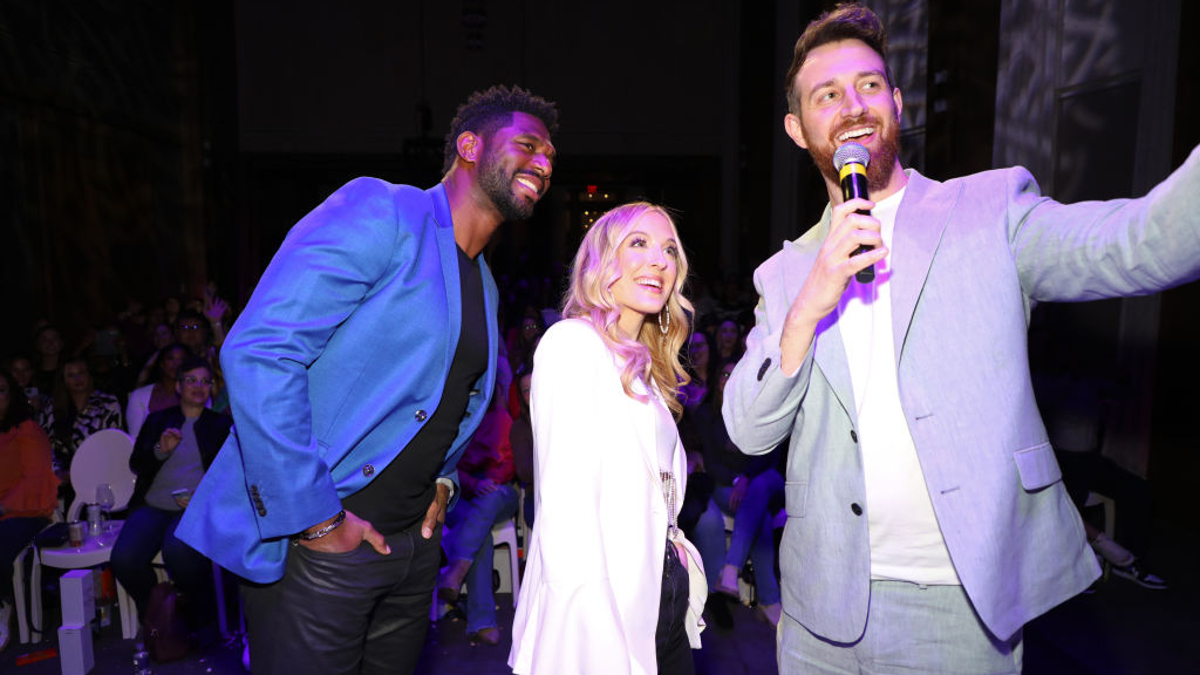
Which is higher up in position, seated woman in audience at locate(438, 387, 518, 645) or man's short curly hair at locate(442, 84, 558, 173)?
man's short curly hair at locate(442, 84, 558, 173)

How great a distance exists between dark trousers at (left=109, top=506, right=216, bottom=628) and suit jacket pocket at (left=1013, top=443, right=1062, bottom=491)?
13.2ft

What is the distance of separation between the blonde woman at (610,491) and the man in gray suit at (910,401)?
1.12 feet

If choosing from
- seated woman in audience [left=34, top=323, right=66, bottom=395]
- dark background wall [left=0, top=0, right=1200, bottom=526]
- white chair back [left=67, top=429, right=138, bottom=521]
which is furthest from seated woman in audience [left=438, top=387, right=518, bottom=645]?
seated woman in audience [left=34, top=323, right=66, bottom=395]

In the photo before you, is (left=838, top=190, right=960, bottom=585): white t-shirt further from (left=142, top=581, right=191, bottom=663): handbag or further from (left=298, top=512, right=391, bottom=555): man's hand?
(left=142, top=581, right=191, bottom=663): handbag

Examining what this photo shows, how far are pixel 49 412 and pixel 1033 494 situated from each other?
583 centimetres

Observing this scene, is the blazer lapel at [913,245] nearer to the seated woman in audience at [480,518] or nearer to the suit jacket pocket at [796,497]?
the suit jacket pocket at [796,497]

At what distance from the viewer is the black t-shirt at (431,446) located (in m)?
1.80

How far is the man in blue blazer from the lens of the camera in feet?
5.16

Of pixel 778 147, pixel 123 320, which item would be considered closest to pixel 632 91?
pixel 778 147

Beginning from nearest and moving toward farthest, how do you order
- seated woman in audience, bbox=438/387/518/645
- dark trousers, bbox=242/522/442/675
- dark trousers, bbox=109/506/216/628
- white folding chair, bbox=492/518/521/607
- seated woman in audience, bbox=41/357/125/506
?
1. dark trousers, bbox=242/522/442/675
2. dark trousers, bbox=109/506/216/628
3. seated woman in audience, bbox=438/387/518/645
4. white folding chair, bbox=492/518/521/607
5. seated woman in audience, bbox=41/357/125/506

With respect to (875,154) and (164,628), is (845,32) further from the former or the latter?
(164,628)

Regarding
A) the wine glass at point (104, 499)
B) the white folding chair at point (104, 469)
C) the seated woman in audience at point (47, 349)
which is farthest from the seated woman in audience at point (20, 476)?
the seated woman in audience at point (47, 349)

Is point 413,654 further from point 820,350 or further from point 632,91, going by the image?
point 632,91

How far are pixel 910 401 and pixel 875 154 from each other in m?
0.48
